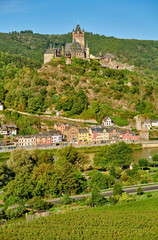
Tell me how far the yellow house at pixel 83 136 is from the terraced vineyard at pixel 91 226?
137ft

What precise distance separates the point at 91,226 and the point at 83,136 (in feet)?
153

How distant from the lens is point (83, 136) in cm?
7294

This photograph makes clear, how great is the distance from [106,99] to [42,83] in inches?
682

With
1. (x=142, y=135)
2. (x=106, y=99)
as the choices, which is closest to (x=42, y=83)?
(x=106, y=99)

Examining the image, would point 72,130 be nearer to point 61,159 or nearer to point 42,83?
point 42,83

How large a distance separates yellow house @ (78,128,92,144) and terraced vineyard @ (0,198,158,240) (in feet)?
137

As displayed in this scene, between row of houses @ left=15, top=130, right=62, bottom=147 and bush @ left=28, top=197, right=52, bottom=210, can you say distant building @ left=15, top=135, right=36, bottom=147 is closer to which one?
row of houses @ left=15, top=130, right=62, bottom=147

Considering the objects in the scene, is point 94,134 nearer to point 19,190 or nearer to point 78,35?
point 78,35

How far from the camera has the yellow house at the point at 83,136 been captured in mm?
72500

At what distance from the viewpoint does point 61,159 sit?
43.8m

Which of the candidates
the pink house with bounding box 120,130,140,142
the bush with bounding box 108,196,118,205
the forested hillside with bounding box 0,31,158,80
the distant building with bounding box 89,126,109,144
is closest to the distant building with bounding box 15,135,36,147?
the distant building with bounding box 89,126,109,144

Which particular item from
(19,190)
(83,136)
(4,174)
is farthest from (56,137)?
(19,190)

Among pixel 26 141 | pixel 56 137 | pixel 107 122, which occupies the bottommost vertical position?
pixel 26 141

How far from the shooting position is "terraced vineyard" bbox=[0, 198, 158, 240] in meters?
25.4
